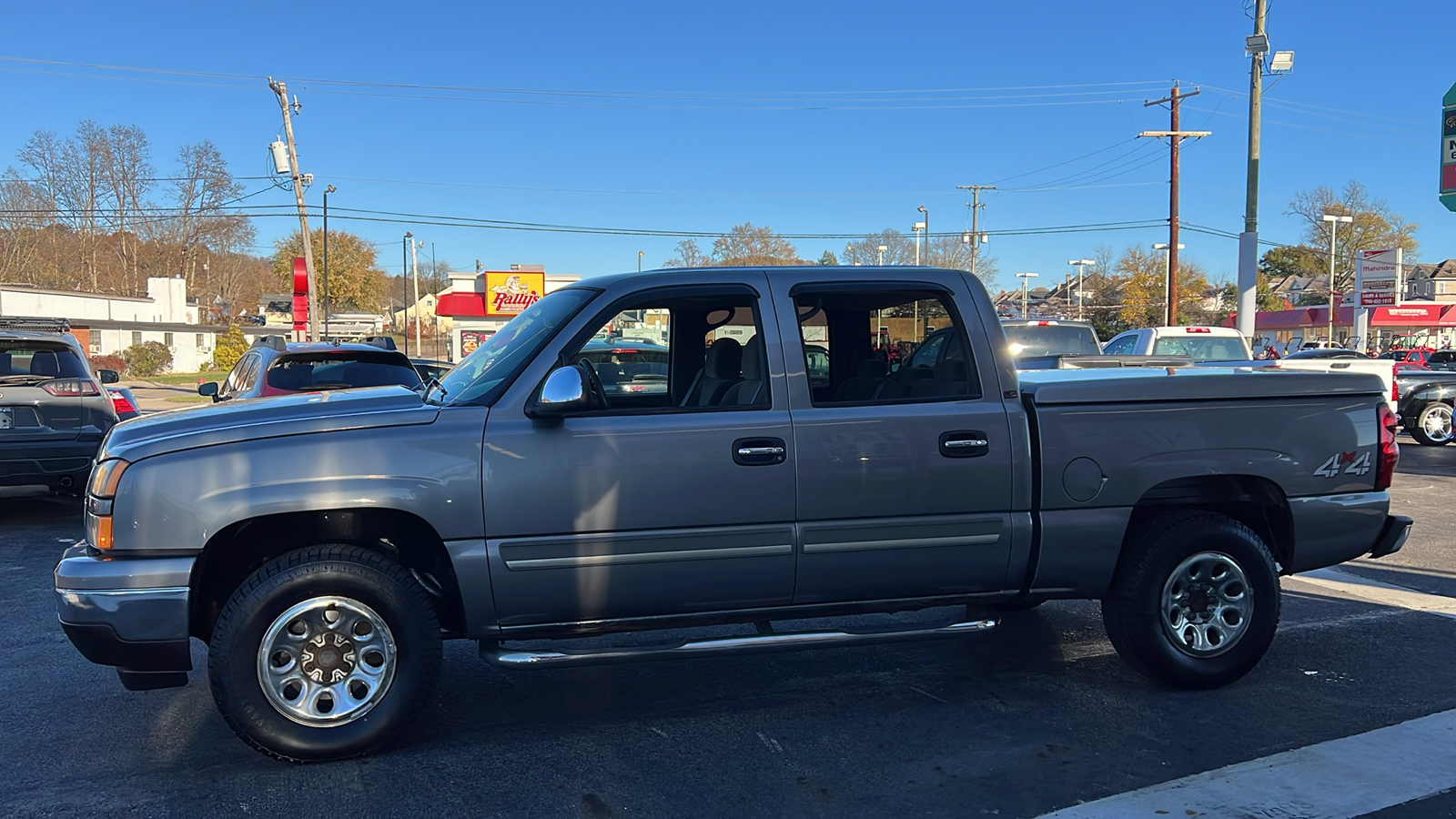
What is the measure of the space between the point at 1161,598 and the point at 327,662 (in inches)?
143

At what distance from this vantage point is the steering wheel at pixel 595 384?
13.8 feet

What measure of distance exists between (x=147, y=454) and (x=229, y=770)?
1.24 m

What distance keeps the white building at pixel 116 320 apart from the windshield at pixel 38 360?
37.5m

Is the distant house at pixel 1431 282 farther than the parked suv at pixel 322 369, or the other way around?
the distant house at pixel 1431 282

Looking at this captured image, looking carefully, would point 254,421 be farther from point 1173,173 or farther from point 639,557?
point 1173,173

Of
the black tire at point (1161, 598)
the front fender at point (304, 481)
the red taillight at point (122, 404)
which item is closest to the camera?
the front fender at point (304, 481)

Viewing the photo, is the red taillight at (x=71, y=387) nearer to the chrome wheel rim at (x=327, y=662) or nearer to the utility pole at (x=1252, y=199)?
the chrome wheel rim at (x=327, y=662)

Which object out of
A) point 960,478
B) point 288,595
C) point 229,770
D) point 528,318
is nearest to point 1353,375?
point 960,478

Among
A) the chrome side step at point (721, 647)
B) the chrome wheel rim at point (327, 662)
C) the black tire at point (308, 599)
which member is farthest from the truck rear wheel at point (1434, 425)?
the chrome wheel rim at point (327, 662)

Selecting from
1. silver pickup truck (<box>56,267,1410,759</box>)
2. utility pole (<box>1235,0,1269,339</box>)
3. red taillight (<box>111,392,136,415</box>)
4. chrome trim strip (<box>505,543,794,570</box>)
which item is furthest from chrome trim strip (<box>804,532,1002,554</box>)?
utility pole (<box>1235,0,1269,339</box>)

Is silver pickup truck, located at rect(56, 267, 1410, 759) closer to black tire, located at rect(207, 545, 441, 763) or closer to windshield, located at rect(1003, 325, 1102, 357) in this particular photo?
black tire, located at rect(207, 545, 441, 763)

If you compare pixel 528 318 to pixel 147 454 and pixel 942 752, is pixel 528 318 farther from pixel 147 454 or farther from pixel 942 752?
pixel 942 752

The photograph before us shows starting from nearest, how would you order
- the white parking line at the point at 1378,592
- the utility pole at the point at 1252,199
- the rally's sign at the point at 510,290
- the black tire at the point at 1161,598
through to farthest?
1. the black tire at the point at 1161,598
2. the white parking line at the point at 1378,592
3. the utility pole at the point at 1252,199
4. the rally's sign at the point at 510,290

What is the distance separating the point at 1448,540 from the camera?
824 centimetres
